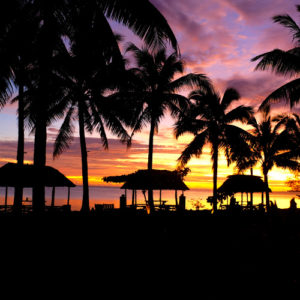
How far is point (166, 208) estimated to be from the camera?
73.2ft

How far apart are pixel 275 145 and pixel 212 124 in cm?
727

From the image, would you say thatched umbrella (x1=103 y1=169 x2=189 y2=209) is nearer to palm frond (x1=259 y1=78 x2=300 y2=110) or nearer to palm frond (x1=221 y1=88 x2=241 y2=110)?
palm frond (x1=221 y1=88 x2=241 y2=110)

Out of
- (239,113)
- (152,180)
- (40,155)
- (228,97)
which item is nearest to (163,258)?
(40,155)

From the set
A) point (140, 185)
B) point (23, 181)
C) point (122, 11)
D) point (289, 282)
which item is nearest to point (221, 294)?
point (289, 282)

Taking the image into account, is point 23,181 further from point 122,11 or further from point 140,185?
point 122,11

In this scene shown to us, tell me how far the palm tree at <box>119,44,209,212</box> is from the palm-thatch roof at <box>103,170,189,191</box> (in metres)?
0.71

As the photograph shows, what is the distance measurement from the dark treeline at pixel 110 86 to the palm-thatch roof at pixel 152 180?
2.17ft

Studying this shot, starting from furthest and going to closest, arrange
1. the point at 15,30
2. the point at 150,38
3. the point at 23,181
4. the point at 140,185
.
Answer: the point at 140,185 < the point at 23,181 < the point at 15,30 < the point at 150,38

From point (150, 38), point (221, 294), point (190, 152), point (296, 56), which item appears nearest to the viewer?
point (221, 294)

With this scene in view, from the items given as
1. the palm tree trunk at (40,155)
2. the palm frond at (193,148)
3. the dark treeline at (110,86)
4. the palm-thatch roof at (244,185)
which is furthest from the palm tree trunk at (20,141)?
the palm-thatch roof at (244,185)

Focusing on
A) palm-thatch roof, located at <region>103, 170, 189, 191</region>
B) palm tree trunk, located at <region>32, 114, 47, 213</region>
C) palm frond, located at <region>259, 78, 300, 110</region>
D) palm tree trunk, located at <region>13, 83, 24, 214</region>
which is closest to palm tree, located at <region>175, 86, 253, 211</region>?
palm-thatch roof, located at <region>103, 170, 189, 191</region>

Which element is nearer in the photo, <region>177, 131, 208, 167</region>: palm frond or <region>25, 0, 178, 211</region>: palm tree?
<region>25, 0, 178, 211</region>: palm tree

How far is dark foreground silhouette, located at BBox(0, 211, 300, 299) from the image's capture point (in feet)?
22.1

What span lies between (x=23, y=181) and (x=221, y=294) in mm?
12918
